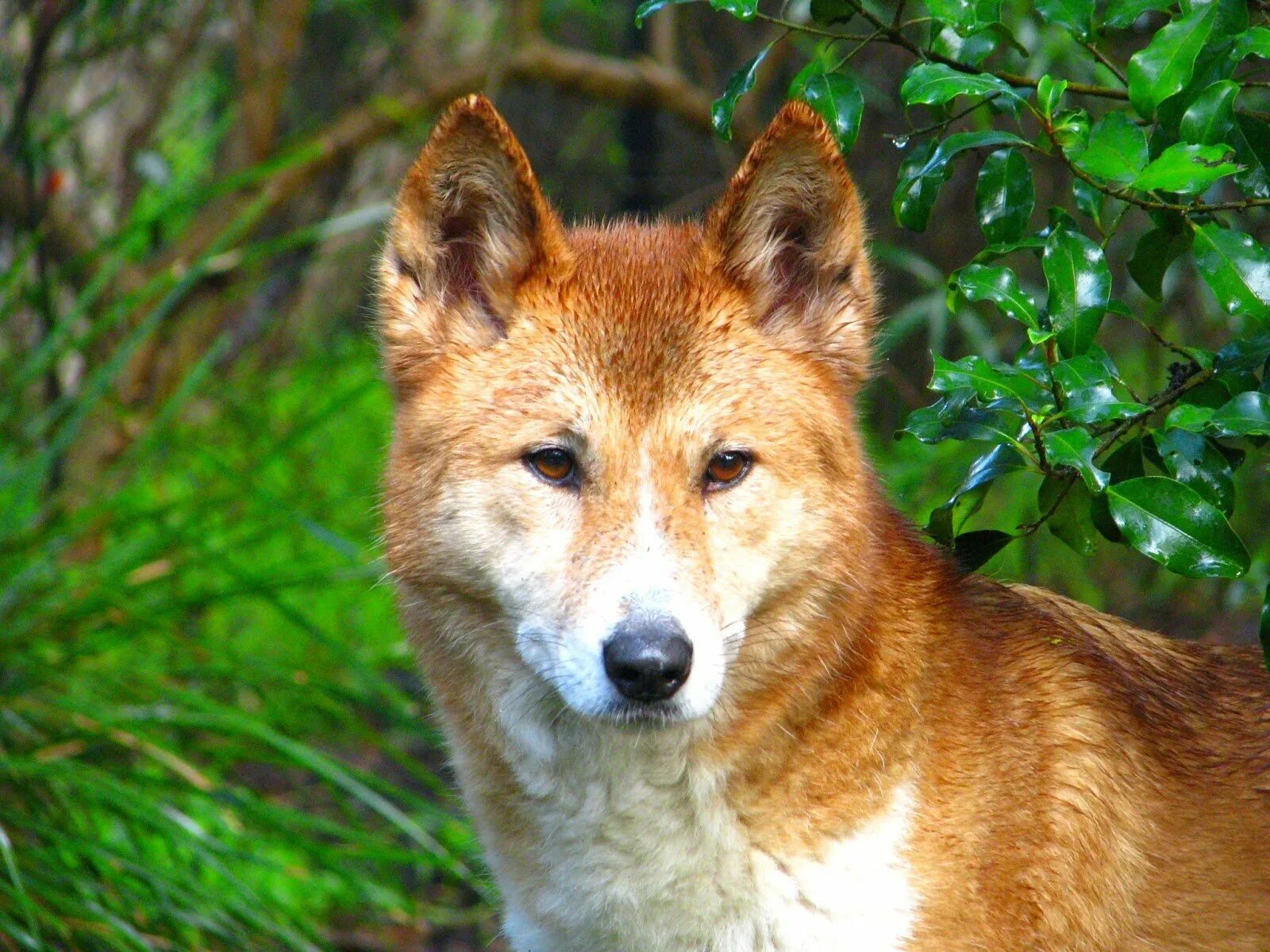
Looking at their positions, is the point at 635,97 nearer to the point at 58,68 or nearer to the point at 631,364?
the point at 58,68

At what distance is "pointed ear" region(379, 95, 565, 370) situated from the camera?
2842 millimetres

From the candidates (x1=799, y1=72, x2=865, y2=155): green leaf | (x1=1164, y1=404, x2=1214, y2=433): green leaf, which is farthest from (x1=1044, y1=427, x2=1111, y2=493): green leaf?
(x1=799, y1=72, x2=865, y2=155): green leaf

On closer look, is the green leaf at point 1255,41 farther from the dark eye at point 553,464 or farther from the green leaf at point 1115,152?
the dark eye at point 553,464

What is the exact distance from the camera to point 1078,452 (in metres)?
2.36

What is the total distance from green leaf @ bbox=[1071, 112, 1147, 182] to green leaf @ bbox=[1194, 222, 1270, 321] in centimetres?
17

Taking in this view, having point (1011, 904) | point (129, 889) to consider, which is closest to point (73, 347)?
point (129, 889)

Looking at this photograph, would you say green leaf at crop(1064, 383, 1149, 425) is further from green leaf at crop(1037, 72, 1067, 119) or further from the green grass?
the green grass

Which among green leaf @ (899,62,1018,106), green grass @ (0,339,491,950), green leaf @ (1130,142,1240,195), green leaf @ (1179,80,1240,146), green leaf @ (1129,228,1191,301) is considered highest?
green leaf @ (899,62,1018,106)

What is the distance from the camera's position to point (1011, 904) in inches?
104

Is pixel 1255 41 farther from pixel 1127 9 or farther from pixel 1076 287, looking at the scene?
pixel 1076 287

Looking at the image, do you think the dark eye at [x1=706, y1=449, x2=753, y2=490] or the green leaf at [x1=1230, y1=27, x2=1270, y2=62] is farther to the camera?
the dark eye at [x1=706, y1=449, x2=753, y2=490]

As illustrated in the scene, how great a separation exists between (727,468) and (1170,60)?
1019 mm

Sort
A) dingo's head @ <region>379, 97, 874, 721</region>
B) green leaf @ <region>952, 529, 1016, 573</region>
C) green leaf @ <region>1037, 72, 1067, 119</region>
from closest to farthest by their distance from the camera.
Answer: green leaf @ <region>1037, 72, 1067, 119</region>
dingo's head @ <region>379, 97, 874, 721</region>
green leaf @ <region>952, 529, 1016, 573</region>

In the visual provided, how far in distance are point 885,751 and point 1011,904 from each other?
1.12 ft
